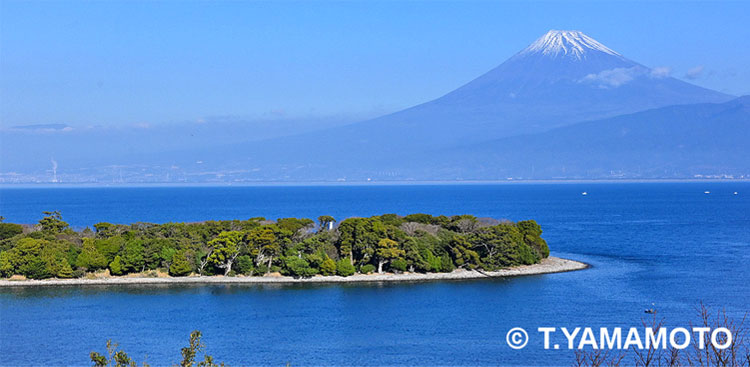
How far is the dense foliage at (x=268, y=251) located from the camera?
3722cm

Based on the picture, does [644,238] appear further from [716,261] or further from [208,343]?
[208,343]

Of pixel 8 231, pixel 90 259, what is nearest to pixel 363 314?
pixel 90 259

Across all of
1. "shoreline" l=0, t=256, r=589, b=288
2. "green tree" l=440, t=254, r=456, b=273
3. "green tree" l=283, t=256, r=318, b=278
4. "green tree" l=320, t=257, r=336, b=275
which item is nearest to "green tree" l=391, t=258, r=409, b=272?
"shoreline" l=0, t=256, r=589, b=288

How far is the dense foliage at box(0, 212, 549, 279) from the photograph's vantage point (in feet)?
122

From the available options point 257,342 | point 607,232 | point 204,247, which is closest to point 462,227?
point 204,247

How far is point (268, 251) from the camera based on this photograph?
3838cm

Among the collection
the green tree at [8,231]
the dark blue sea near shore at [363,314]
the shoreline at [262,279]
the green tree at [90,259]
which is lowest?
the dark blue sea near shore at [363,314]

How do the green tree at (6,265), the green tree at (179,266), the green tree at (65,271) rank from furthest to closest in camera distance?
the green tree at (179,266), the green tree at (65,271), the green tree at (6,265)

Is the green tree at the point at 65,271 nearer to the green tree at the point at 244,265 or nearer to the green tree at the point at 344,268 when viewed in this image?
the green tree at the point at 244,265

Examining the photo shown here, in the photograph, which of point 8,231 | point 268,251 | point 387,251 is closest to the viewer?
point 387,251

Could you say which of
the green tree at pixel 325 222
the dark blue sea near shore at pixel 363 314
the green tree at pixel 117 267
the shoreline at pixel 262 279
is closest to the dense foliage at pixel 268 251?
the green tree at pixel 117 267

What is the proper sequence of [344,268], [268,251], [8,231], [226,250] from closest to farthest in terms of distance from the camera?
[344,268] < [226,250] < [268,251] < [8,231]

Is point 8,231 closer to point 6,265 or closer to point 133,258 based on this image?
point 6,265

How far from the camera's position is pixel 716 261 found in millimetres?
44062
